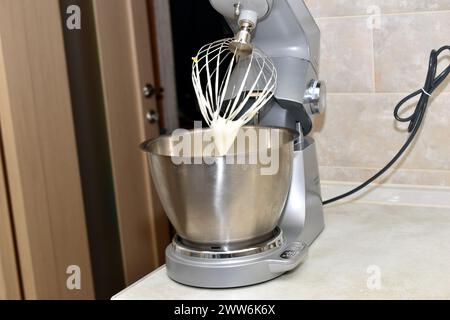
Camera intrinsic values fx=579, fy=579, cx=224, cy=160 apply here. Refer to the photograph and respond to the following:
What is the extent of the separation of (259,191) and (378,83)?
476 millimetres

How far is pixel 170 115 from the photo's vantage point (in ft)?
7.16

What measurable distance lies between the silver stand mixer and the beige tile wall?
19 centimetres

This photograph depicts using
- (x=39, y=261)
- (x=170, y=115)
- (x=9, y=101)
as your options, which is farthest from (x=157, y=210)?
(x=9, y=101)

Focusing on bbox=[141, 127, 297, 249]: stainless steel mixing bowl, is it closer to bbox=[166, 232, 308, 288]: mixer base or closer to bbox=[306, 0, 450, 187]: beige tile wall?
bbox=[166, 232, 308, 288]: mixer base

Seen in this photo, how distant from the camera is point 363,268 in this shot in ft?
2.76

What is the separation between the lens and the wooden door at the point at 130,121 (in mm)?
1763

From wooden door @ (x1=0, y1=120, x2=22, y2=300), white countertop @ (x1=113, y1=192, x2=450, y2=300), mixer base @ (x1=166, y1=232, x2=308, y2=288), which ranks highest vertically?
mixer base @ (x1=166, y1=232, x2=308, y2=288)

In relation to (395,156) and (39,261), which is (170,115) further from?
(395,156)

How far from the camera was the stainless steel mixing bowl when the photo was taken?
2.45ft

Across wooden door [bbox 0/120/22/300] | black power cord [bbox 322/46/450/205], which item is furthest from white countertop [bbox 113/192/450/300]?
wooden door [bbox 0/120/22/300]

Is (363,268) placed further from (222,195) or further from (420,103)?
(420,103)

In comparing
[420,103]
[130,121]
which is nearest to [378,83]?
[420,103]

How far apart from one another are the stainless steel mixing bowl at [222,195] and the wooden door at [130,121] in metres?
0.98

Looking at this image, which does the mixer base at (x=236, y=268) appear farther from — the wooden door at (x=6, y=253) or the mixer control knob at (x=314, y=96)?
the wooden door at (x=6, y=253)
